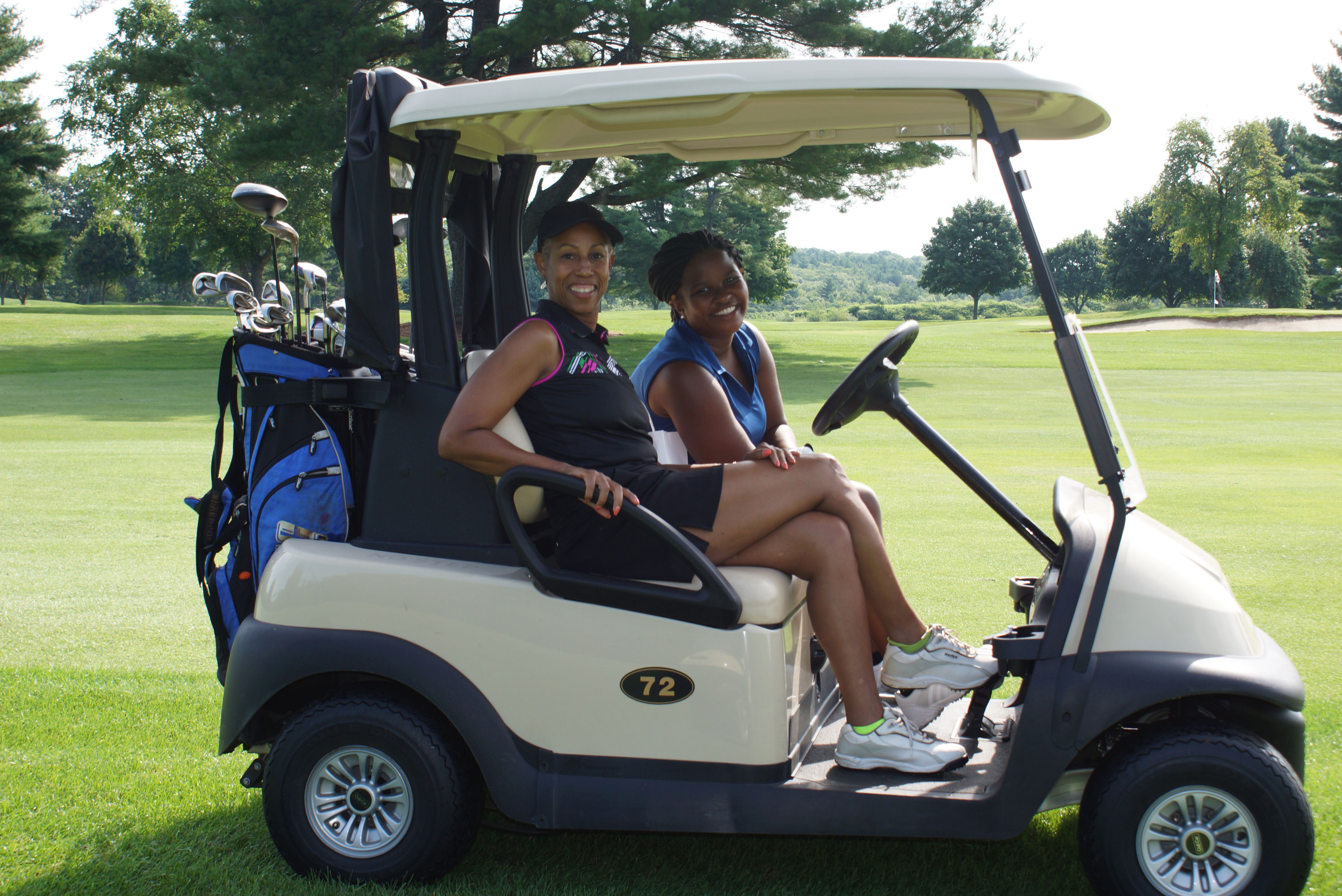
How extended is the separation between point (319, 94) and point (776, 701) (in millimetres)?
16830

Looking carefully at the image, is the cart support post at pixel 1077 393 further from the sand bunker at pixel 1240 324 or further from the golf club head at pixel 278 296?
the sand bunker at pixel 1240 324

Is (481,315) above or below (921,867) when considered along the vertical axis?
above

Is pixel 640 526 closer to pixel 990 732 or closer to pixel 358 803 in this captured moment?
pixel 358 803

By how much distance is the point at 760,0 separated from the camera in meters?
16.4

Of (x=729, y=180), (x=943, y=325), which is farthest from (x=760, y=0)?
(x=943, y=325)

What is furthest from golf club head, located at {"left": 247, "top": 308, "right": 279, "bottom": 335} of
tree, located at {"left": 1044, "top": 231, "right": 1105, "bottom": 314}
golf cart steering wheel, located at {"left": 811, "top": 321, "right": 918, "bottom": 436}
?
tree, located at {"left": 1044, "top": 231, "right": 1105, "bottom": 314}

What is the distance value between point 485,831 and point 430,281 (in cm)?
145

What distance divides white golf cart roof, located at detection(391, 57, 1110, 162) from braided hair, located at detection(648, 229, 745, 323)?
23cm

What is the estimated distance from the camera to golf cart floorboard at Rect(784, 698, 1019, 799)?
218 cm

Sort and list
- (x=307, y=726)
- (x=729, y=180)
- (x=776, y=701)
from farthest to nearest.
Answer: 1. (x=729, y=180)
2. (x=307, y=726)
3. (x=776, y=701)

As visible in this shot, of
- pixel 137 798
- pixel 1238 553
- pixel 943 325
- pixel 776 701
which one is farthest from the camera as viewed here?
pixel 943 325

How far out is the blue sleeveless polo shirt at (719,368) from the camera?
114 inches

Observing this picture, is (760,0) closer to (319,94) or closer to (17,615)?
(319,94)

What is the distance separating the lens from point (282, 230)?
3021mm
